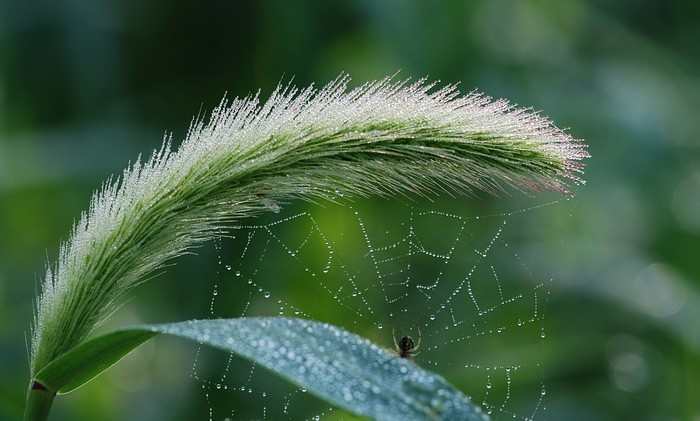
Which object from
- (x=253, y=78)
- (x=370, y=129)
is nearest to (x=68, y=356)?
(x=370, y=129)

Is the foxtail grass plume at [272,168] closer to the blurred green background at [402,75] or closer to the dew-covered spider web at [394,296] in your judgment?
the blurred green background at [402,75]

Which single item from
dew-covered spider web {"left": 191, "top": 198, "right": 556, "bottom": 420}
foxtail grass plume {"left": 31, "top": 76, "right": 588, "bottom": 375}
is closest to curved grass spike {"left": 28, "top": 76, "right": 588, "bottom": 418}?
foxtail grass plume {"left": 31, "top": 76, "right": 588, "bottom": 375}

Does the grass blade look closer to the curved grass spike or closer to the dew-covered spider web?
the curved grass spike

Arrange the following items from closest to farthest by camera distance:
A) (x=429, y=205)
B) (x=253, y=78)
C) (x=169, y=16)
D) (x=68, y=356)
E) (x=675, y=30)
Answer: (x=68, y=356)
(x=429, y=205)
(x=253, y=78)
(x=169, y=16)
(x=675, y=30)

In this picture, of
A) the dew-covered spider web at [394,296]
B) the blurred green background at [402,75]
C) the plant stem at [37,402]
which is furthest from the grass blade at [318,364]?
the dew-covered spider web at [394,296]

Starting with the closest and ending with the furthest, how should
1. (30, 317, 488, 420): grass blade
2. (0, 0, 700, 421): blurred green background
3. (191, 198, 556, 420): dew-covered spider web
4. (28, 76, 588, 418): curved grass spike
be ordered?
(30, 317, 488, 420): grass blade → (28, 76, 588, 418): curved grass spike → (191, 198, 556, 420): dew-covered spider web → (0, 0, 700, 421): blurred green background

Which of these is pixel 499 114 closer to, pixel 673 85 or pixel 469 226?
pixel 469 226

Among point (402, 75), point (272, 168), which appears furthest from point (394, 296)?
point (272, 168)
